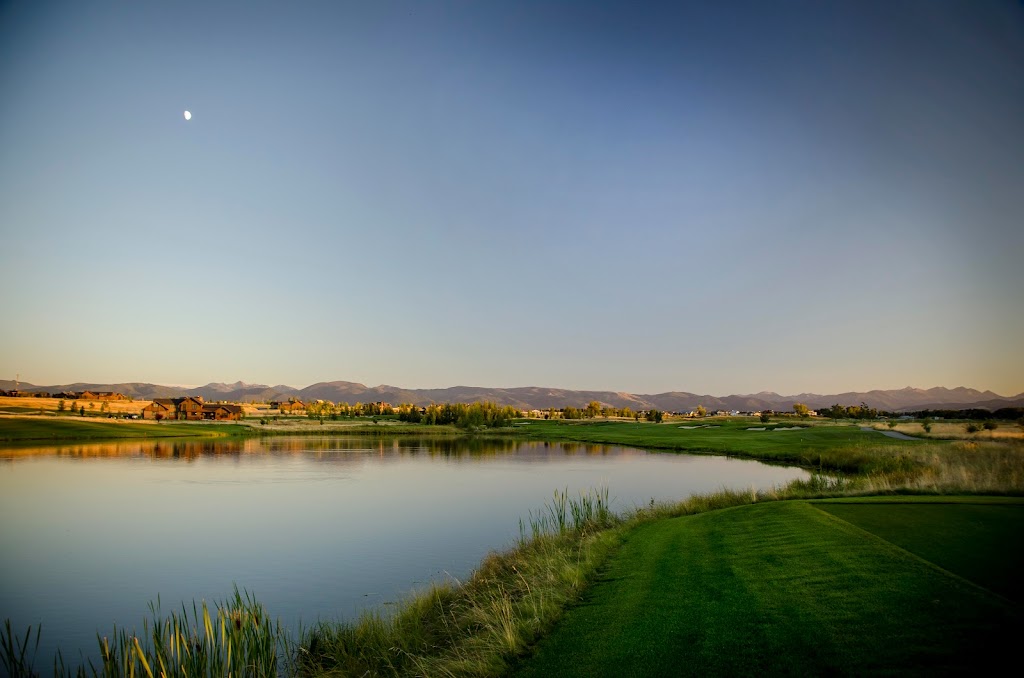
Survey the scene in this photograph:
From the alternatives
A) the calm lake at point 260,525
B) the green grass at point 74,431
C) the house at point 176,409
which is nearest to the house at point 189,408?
the house at point 176,409

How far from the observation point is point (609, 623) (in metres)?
8.45

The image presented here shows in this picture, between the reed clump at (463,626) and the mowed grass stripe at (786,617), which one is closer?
the mowed grass stripe at (786,617)

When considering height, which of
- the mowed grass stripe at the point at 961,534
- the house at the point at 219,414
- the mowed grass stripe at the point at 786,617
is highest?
the mowed grass stripe at the point at 961,534

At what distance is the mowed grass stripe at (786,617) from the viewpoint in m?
6.18

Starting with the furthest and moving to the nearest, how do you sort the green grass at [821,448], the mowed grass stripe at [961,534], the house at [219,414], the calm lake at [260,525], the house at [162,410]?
the house at [219,414]
the house at [162,410]
the green grass at [821,448]
the calm lake at [260,525]
the mowed grass stripe at [961,534]

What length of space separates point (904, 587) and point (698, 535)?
235 inches

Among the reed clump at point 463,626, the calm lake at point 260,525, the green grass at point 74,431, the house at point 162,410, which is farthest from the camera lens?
the house at point 162,410

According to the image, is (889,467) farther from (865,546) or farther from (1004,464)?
(865,546)

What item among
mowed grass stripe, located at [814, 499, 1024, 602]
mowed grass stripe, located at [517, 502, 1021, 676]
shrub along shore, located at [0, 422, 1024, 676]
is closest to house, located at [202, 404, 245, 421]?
shrub along shore, located at [0, 422, 1024, 676]

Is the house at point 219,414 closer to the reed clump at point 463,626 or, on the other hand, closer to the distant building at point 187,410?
the distant building at point 187,410

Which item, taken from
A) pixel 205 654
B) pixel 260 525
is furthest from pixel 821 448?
pixel 205 654

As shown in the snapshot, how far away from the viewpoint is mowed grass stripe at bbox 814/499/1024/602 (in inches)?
321

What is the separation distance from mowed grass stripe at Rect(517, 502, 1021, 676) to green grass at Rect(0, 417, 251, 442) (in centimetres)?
7474

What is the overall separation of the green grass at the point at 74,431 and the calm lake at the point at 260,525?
18.8m
